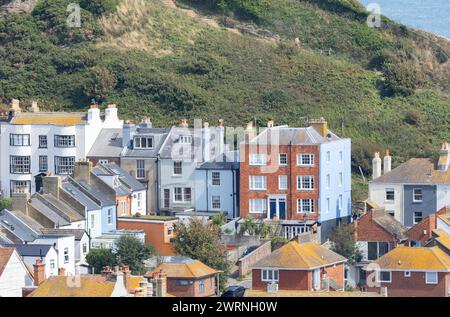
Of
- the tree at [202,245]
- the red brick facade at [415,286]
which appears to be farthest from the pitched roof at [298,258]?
the tree at [202,245]

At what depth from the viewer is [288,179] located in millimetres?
50875

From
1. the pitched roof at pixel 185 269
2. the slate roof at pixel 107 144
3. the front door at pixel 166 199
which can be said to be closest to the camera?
the pitched roof at pixel 185 269

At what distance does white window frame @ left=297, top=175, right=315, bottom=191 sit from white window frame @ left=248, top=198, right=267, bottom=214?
1.42 meters

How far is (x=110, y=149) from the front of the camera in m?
54.9

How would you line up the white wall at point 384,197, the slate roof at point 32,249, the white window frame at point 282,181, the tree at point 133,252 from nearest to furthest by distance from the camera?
the slate roof at point 32,249 → the tree at point 133,252 → the white window frame at point 282,181 → the white wall at point 384,197

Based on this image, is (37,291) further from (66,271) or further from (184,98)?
(184,98)

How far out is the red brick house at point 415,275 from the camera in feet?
129

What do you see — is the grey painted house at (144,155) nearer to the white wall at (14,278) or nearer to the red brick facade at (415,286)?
the red brick facade at (415,286)

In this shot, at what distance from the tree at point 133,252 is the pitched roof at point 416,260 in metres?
7.34

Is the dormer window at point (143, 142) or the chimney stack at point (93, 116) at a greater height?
the chimney stack at point (93, 116)

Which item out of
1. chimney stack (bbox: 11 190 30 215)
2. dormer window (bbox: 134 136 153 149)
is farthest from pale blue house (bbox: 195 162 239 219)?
chimney stack (bbox: 11 190 30 215)

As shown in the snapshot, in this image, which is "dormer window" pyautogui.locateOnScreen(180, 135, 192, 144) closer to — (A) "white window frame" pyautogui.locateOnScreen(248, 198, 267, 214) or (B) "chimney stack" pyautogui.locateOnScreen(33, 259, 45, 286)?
(A) "white window frame" pyautogui.locateOnScreen(248, 198, 267, 214)

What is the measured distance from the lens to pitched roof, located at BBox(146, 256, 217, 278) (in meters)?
37.9
